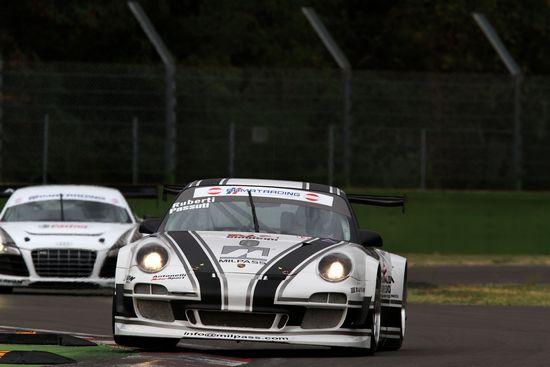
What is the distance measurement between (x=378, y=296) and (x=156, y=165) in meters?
13.8

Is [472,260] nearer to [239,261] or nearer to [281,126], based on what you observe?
[281,126]

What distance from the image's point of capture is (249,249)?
10.8 m

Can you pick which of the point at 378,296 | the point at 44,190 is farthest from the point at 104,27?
the point at 378,296

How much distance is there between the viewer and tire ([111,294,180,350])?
35.5 feet

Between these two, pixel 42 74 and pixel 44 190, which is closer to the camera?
pixel 44 190

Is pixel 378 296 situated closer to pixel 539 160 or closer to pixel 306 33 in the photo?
pixel 539 160

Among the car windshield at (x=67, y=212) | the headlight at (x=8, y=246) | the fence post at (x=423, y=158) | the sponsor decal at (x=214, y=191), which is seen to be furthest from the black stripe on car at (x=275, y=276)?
the fence post at (x=423, y=158)

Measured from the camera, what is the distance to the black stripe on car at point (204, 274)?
10.4 m

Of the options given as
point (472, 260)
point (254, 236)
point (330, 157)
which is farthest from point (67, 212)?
point (472, 260)

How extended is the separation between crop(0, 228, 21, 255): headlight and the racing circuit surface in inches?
17.6

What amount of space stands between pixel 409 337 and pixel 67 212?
6670mm

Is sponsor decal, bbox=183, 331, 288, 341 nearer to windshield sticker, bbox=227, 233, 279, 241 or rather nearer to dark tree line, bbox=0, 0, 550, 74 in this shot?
windshield sticker, bbox=227, 233, 279, 241

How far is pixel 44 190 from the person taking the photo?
19.4 m

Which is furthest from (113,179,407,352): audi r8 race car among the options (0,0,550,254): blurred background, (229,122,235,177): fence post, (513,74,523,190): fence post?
(513,74,523,190): fence post
